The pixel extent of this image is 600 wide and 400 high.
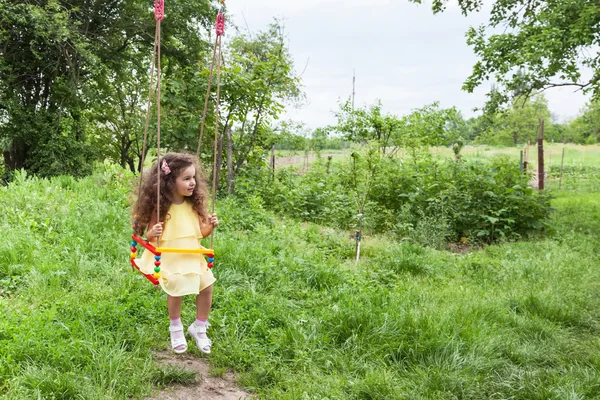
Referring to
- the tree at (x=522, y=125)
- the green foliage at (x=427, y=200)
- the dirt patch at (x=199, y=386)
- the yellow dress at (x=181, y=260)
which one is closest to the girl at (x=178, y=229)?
the yellow dress at (x=181, y=260)

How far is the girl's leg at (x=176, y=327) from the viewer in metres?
3.15

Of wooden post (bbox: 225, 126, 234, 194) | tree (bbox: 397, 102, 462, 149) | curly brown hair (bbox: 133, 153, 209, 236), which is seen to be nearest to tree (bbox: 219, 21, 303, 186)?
wooden post (bbox: 225, 126, 234, 194)

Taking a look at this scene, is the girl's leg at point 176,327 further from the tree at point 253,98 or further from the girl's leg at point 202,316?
the tree at point 253,98

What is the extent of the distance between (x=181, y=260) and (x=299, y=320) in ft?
4.06

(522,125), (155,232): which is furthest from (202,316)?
(522,125)

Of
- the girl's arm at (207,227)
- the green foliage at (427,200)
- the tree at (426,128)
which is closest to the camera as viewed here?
the girl's arm at (207,227)

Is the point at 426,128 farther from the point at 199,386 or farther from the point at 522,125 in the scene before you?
the point at 522,125

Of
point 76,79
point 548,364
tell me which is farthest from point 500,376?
point 76,79

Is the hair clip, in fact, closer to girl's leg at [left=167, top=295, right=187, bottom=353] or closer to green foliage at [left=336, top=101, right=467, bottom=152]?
girl's leg at [left=167, top=295, right=187, bottom=353]

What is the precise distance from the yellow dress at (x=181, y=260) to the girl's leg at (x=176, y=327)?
0.35 feet

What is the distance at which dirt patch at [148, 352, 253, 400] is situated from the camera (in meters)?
2.97

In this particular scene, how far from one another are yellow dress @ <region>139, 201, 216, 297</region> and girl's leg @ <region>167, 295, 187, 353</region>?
0.35 ft

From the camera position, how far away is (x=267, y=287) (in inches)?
179

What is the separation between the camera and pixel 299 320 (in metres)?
3.88
